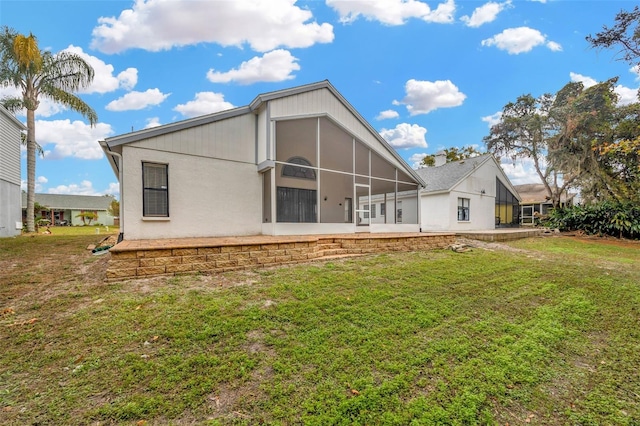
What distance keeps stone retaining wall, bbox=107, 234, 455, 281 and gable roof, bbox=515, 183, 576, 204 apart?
→ 87.5 feet

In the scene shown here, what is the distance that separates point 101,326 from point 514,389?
14.5ft

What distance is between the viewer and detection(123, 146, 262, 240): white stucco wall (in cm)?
732

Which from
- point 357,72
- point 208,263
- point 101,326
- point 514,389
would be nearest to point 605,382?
point 514,389

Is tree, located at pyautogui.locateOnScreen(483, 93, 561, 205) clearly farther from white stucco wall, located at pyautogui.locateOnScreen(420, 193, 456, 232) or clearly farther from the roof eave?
the roof eave

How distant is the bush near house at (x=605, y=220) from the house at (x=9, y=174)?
29826mm

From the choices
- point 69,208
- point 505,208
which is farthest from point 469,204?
point 69,208

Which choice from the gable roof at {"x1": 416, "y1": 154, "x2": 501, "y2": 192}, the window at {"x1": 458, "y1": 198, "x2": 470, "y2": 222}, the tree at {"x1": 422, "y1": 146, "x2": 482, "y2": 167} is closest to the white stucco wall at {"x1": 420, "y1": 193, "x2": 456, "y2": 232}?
the gable roof at {"x1": 416, "y1": 154, "x2": 501, "y2": 192}

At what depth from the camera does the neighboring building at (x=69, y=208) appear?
1314 inches

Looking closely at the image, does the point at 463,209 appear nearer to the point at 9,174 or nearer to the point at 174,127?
the point at 174,127

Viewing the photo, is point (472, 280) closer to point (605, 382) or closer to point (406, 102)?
point (605, 382)

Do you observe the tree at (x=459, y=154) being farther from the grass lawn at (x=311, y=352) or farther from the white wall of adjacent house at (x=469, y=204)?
the grass lawn at (x=311, y=352)

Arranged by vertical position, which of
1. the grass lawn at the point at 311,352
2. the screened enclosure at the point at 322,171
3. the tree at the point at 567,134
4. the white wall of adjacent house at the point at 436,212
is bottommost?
the grass lawn at the point at 311,352

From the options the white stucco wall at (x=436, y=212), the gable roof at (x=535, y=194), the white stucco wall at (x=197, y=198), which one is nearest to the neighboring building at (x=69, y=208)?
the white stucco wall at (x=197, y=198)

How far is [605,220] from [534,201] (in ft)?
42.2
